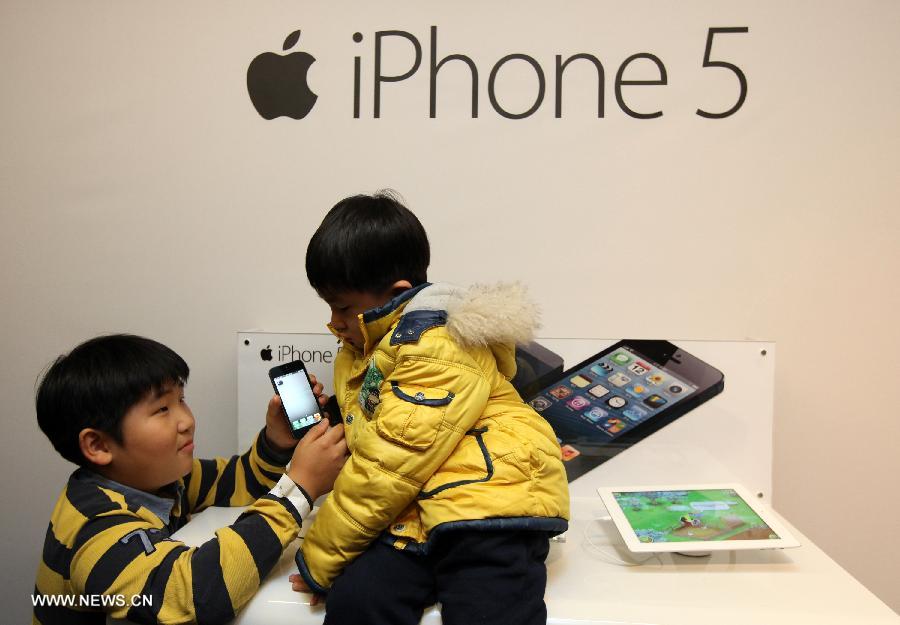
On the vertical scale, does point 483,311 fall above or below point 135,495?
above

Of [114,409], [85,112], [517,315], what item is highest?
[85,112]

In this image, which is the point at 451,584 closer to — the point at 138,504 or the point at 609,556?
the point at 609,556

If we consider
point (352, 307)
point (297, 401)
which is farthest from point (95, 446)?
point (352, 307)

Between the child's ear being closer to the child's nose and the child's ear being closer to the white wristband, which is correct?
the child's nose

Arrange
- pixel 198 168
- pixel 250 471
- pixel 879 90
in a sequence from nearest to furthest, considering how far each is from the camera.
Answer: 1. pixel 250 471
2. pixel 879 90
3. pixel 198 168

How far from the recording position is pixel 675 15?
1.33 metres

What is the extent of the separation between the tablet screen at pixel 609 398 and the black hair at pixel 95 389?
70cm

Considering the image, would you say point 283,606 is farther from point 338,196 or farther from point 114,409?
point 338,196

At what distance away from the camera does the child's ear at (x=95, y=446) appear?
944mm

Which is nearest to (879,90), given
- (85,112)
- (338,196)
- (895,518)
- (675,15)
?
(675,15)

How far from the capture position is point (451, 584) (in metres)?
0.85

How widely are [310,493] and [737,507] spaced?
2.29 ft

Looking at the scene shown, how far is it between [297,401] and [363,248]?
1.04 feet

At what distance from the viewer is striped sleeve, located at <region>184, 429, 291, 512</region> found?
3.84 feet
